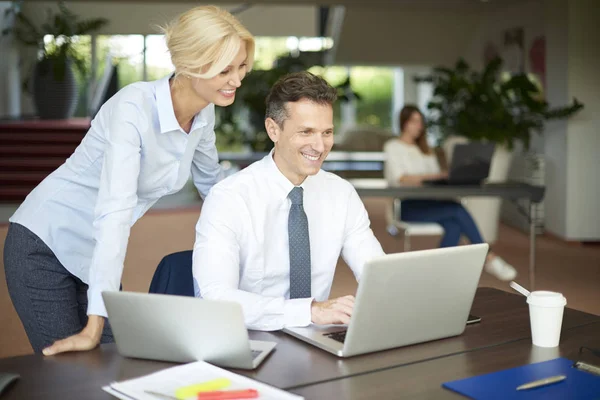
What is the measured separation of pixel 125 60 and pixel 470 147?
8.46 m

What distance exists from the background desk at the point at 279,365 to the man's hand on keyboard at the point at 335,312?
9 centimetres

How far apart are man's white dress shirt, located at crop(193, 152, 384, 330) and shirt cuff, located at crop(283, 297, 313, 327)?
0.39 ft

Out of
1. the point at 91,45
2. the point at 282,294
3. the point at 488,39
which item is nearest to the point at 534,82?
the point at 488,39

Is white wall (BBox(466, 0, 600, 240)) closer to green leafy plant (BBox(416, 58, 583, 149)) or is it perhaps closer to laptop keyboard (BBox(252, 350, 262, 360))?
green leafy plant (BBox(416, 58, 583, 149))

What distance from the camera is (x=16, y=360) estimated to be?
1764 mm

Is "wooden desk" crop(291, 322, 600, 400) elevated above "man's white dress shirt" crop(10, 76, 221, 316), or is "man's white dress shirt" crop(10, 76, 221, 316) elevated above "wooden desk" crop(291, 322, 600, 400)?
"man's white dress shirt" crop(10, 76, 221, 316)

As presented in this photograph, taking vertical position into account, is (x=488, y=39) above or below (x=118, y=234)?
above

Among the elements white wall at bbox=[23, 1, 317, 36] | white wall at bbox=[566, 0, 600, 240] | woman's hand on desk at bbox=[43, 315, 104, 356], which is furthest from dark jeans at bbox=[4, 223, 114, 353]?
white wall at bbox=[23, 1, 317, 36]

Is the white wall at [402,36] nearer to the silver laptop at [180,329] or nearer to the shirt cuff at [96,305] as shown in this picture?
the shirt cuff at [96,305]

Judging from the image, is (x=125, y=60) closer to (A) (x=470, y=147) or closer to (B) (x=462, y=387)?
(A) (x=470, y=147)

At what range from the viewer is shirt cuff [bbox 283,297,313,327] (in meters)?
1.98

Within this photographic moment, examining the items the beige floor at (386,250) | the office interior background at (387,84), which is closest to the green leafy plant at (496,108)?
the office interior background at (387,84)

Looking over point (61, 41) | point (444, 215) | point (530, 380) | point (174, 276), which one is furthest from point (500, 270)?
point (61, 41)

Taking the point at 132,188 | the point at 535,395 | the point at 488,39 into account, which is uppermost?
the point at 488,39
